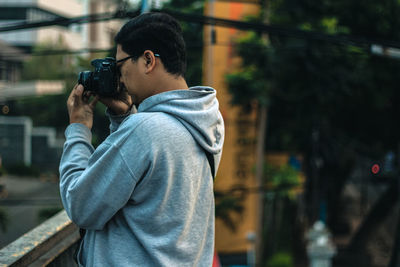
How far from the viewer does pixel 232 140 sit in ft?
41.8

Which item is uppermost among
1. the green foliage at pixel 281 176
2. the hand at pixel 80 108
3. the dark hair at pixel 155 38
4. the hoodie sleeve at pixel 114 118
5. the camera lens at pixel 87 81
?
the dark hair at pixel 155 38

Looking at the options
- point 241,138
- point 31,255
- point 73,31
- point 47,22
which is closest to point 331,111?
A: point 241,138

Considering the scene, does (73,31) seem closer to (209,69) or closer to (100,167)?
(209,69)

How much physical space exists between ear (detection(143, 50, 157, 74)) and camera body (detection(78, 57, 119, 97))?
0.14m

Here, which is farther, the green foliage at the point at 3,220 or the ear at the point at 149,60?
the green foliage at the point at 3,220

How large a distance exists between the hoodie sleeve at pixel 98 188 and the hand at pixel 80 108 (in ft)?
0.66

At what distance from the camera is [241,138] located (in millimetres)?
12789

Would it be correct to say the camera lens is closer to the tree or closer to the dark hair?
the dark hair

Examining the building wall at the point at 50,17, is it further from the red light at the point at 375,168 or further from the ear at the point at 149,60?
the ear at the point at 149,60

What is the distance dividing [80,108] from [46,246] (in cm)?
74

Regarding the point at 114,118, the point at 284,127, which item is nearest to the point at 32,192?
the point at 284,127

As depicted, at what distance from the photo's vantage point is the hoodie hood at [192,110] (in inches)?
56.1

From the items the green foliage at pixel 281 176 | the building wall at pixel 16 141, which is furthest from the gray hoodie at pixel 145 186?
the building wall at pixel 16 141

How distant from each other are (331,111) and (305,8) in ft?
8.04
